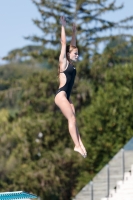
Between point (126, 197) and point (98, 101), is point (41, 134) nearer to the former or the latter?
point (98, 101)

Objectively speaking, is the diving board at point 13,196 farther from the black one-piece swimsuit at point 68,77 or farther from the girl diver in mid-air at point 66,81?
the black one-piece swimsuit at point 68,77

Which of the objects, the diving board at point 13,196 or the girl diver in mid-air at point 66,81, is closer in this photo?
the girl diver in mid-air at point 66,81

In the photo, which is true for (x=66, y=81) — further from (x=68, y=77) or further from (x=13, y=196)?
(x=13, y=196)

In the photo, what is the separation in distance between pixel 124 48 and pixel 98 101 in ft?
41.8

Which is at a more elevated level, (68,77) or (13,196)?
Answer: (68,77)

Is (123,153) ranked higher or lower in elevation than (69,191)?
higher

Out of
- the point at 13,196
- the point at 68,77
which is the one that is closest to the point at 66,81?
the point at 68,77

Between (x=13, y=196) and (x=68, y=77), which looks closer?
(x=68, y=77)

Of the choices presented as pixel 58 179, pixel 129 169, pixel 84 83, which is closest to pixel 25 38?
pixel 84 83

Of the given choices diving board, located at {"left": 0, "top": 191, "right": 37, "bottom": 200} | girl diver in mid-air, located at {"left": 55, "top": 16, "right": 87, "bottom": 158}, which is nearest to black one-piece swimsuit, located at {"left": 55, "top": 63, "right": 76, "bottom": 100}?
girl diver in mid-air, located at {"left": 55, "top": 16, "right": 87, "bottom": 158}

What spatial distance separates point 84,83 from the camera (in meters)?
60.2

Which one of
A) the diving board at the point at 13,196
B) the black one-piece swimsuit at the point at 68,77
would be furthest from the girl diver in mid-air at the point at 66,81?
the diving board at the point at 13,196

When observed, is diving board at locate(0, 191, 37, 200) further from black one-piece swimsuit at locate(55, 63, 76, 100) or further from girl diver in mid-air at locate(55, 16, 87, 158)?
black one-piece swimsuit at locate(55, 63, 76, 100)

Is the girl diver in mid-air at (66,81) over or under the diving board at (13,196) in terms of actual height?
over
